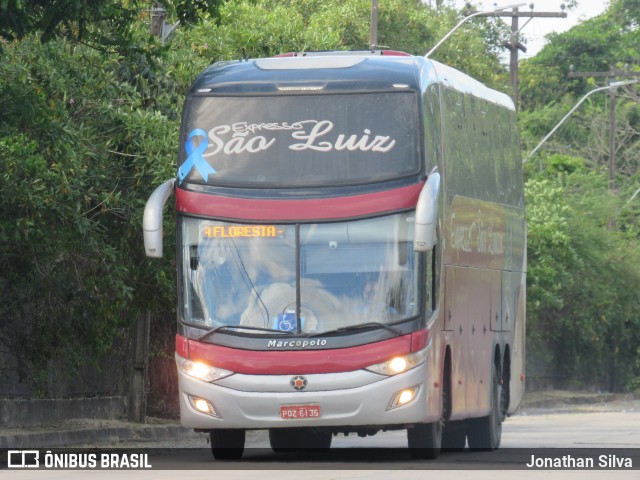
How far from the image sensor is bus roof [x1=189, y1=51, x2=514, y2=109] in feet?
59.7

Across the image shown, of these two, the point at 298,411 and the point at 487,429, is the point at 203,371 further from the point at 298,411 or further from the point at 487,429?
the point at 487,429

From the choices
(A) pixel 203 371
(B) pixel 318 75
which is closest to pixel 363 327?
(A) pixel 203 371

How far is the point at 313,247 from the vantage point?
17688 millimetres

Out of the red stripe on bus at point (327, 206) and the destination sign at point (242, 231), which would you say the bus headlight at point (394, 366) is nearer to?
the red stripe on bus at point (327, 206)

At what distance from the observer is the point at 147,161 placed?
70.5 feet

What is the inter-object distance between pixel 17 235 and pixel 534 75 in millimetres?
56231

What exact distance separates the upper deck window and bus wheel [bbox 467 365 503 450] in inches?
213

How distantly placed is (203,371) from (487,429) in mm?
5625

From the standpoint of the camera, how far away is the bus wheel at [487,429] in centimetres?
2212

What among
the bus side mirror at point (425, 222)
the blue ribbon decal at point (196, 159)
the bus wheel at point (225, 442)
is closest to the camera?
the bus side mirror at point (425, 222)

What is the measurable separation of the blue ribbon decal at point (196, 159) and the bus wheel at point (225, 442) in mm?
2936

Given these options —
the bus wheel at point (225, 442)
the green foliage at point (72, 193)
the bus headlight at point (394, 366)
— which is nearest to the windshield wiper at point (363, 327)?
the bus headlight at point (394, 366)

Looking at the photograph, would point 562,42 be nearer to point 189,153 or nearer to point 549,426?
point 549,426

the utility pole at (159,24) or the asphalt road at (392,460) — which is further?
the utility pole at (159,24)
